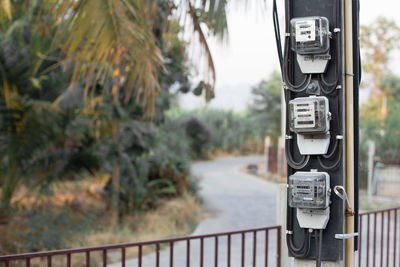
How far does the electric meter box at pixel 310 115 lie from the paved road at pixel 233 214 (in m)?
5.04

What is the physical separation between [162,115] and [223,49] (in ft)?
19.2

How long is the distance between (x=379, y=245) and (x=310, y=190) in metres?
7.33

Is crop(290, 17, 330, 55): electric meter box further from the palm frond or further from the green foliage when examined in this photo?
the green foliage

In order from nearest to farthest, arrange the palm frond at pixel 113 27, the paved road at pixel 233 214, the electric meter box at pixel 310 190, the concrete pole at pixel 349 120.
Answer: the electric meter box at pixel 310 190, the concrete pole at pixel 349 120, the palm frond at pixel 113 27, the paved road at pixel 233 214

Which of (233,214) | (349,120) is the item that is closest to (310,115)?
(349,120)

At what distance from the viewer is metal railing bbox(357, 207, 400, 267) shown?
458cm

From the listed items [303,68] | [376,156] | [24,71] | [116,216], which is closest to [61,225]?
[116,216]

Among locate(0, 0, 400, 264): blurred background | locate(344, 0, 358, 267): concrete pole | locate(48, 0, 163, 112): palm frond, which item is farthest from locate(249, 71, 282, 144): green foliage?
locate(344, 0, 358, 267): concrete pole

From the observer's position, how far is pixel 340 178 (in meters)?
2.98

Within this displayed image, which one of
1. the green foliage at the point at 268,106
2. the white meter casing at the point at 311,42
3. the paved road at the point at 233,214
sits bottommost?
→ the paved road at the point at 233,214

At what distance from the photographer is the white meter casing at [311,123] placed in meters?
2.92

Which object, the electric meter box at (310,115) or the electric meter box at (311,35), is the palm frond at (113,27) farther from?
the electric meter box at (310,115)

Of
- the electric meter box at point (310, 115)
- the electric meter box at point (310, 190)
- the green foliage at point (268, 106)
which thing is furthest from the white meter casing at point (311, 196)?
the green foliage at point (268, 106)

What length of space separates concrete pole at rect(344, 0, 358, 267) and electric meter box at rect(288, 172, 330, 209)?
0.18m
